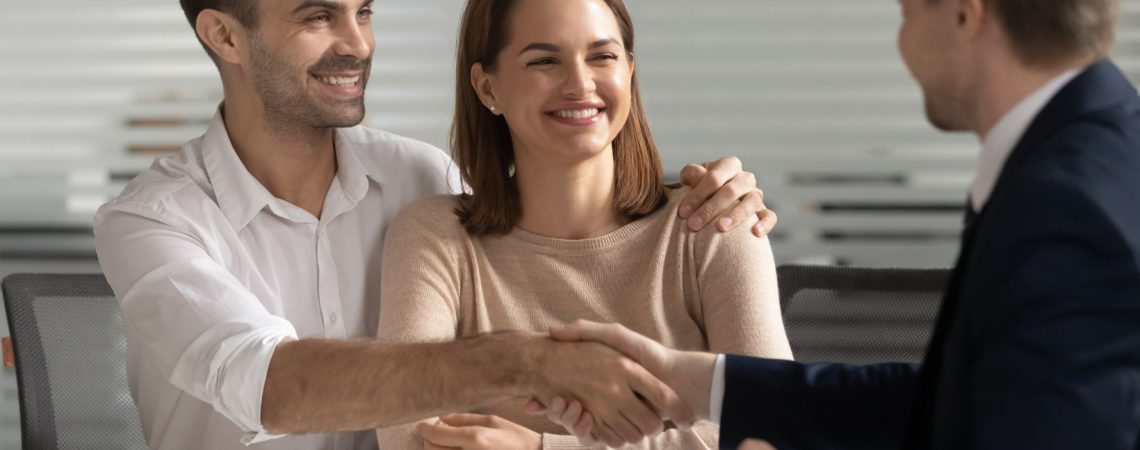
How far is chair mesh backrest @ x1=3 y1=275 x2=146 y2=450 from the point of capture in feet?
8.01

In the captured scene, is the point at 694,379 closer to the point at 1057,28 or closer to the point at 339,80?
the point at 1057,28

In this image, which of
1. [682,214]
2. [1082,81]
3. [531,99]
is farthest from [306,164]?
[1082,81]

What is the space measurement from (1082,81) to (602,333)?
0.80 metres

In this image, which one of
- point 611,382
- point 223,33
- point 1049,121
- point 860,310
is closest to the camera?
point 1049,121

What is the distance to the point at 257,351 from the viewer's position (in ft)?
6.63

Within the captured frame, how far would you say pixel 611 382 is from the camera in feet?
6.48

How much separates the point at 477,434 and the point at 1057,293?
3.31ft

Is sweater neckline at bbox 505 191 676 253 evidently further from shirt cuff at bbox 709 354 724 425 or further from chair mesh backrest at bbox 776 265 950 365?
shirt cuff at bbox 709 354 724 425

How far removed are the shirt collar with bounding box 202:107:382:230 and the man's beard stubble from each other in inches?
2.9

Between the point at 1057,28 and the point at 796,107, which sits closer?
the point at 1057,28

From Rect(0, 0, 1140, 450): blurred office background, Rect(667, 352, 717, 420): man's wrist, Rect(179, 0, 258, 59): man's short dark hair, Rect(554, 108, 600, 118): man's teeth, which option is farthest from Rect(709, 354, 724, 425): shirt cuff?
Rect(0, 0, 1140, 450): blurred office background

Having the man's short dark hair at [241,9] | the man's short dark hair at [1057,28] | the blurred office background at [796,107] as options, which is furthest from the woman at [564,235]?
the blurred office background at [796,107]

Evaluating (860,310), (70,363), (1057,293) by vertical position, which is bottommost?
(70,363)

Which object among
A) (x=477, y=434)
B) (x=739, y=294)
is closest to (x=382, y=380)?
(x=477, y=434)
